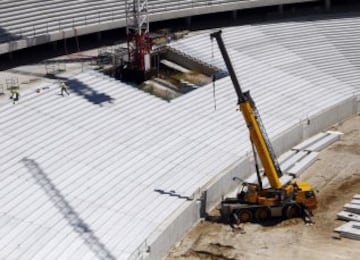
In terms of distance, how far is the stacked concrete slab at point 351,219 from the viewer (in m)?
28.3

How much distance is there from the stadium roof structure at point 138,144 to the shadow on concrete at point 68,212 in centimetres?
4

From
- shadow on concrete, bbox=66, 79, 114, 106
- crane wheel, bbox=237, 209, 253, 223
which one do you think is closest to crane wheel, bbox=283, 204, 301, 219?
crane wheel, bbox=237, 209, 253, 223

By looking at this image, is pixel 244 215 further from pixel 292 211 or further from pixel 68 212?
pixel 68 212

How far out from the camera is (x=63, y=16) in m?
43.5

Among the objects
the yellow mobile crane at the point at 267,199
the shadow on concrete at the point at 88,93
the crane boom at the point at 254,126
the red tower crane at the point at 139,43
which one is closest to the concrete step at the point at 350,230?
the yellow mobile crane at the point at 267,199

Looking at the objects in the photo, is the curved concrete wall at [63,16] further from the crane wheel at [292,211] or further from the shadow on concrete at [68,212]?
the crane wheel at [292,211]

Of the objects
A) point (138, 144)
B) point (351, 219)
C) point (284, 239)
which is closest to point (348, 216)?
point (351, 219)

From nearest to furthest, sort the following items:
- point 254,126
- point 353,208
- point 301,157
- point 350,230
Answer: point 350,230, point 254,126, point 353,208, point 301,157

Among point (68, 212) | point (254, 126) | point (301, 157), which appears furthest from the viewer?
point (301, 157)

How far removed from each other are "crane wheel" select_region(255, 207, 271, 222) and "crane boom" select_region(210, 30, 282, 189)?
1089 mm

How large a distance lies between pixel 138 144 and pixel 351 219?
9.94m

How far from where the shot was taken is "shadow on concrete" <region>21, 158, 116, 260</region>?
25.4 meters

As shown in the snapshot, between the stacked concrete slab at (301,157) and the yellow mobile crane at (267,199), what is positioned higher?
the yellow mobile crane at (267,199)

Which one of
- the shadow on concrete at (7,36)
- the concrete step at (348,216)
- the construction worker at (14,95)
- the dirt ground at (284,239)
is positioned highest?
the shadow on concrete at (7,36)
